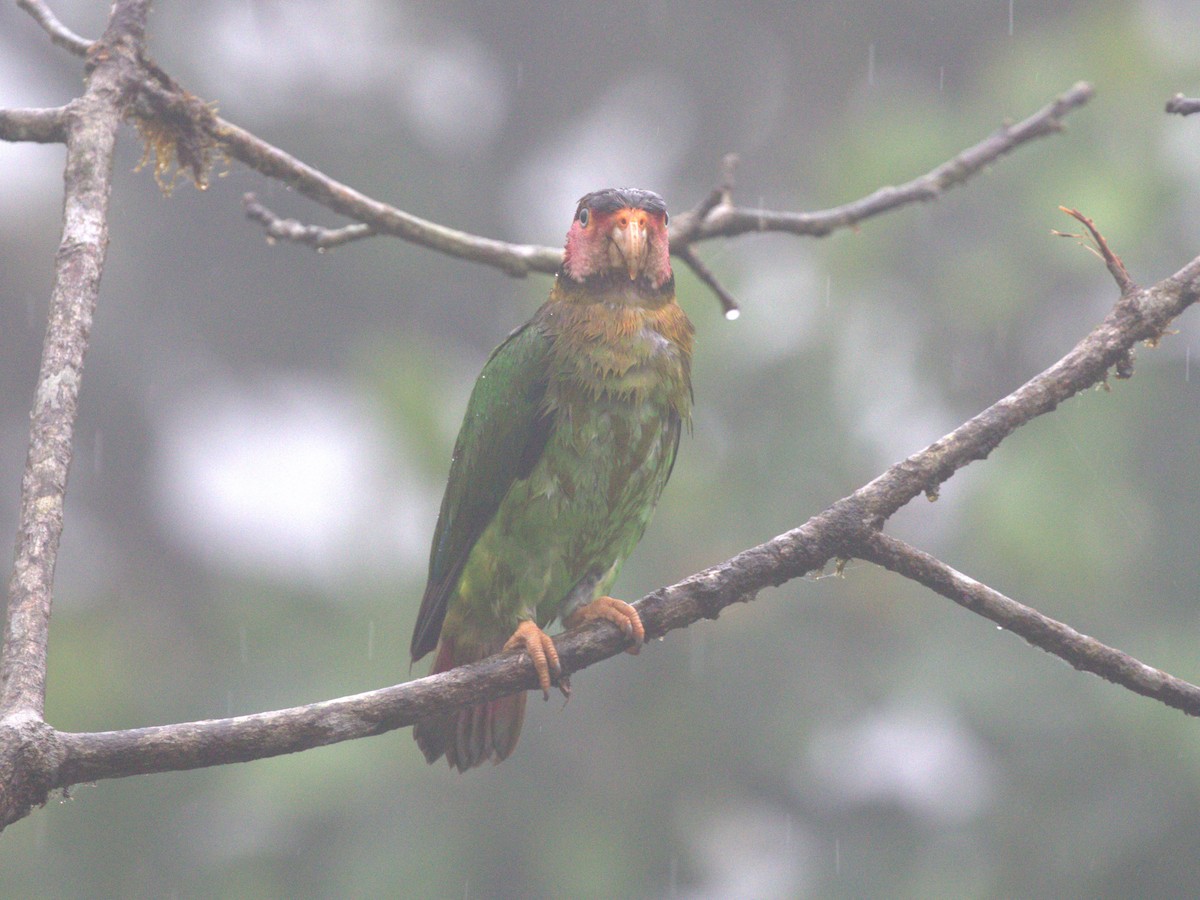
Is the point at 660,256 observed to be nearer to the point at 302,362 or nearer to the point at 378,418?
the point at 378,418

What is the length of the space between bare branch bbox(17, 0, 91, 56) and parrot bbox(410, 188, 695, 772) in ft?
4.14

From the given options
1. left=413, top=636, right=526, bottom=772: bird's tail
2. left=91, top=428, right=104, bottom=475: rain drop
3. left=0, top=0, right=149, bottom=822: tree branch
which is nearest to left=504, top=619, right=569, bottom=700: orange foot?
left=413, top=636, right=526, bottom=772: bird's tail

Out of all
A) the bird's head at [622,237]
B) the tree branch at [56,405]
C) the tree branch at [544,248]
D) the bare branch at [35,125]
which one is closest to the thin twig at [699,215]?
the tree branch at [544,248]

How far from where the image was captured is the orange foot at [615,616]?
2.61 metres

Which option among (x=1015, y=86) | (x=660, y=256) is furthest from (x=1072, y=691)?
(x=660, y=256)

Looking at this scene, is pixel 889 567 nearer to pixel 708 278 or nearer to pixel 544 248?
pixel 708 278

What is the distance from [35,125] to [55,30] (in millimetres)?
409

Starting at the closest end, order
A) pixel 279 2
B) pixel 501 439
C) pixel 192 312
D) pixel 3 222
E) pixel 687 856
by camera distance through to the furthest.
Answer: pixel 501 439 < pixel 687 856 < pixel 3 222 < pixel 192 312 < pixel 279 2

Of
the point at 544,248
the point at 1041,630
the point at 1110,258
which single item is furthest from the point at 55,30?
the point at 1041,630

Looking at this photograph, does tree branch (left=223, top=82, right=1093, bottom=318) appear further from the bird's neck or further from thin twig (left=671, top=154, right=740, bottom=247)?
the bird's neck

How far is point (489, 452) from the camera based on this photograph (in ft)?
10.6

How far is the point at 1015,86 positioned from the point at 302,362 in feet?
22.0

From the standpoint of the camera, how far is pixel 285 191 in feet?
38.1

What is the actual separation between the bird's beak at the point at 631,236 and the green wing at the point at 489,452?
0.30 meters
